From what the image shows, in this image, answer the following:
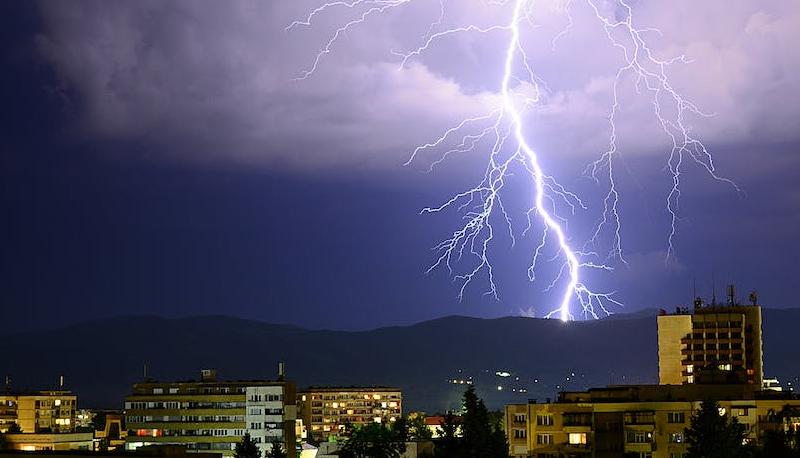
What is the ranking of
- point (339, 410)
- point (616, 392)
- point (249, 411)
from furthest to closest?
point (339, 410), point (249, 411), point (616, 392)

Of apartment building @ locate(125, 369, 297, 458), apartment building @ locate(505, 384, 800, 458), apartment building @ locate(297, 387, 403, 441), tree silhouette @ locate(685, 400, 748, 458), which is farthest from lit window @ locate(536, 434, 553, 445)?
apartment building @ locate(297, 387, 403, 441)

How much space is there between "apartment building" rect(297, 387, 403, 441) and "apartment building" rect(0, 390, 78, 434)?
984 inches

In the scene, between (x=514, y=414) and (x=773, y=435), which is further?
(x=514, y=414)

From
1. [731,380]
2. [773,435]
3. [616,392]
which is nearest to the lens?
[773,435]

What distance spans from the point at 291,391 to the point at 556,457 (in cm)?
2375

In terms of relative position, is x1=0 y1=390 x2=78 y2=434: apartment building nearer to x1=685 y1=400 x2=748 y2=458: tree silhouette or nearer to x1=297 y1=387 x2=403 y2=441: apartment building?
x1=297 y1=387 x2=403 y2=441: apartment building

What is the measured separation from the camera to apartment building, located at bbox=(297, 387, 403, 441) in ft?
415

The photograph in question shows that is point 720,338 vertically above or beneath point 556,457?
above

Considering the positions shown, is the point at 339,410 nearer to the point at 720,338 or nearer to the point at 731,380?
the point at 720,338

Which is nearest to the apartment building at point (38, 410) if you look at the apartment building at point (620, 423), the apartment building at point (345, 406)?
the apartment building at point (345, 406)

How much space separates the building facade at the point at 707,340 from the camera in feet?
302

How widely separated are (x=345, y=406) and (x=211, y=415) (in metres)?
56.4

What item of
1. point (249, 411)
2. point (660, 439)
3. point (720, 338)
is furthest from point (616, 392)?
point (720, 338)

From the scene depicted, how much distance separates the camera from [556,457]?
5475cm
